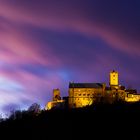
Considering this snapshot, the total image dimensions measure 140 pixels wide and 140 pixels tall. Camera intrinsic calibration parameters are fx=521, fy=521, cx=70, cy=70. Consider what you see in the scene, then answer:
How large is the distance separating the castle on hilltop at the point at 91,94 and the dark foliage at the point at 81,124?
71.2 ft

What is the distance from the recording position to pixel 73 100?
481 feet

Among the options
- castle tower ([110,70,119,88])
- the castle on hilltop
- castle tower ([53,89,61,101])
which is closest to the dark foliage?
the castle on hilltop

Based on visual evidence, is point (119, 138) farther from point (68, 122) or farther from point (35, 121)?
point (35, 121)

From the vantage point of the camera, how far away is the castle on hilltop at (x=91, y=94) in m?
144

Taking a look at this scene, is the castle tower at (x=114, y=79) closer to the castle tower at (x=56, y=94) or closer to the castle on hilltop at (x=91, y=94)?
the castle on hilltop at (x=91, y=94)

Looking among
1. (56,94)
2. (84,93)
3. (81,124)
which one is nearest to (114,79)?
(84,93)

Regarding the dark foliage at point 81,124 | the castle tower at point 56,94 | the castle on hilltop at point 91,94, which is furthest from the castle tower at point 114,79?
the dark foliage at point 81,124

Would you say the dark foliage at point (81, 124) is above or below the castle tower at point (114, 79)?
below

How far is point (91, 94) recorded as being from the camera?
14875 centimetres

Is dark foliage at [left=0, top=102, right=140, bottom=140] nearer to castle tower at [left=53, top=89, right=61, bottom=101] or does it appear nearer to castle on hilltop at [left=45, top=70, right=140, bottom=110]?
castle on hilltop at [left=45, top=70, right=140, bottom=110]

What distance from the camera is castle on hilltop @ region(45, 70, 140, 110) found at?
144m

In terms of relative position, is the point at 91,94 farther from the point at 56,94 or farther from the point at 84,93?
the point at 56,94

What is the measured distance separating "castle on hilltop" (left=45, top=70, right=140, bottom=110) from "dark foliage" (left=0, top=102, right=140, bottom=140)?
71.2 ft

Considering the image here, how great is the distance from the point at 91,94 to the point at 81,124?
1734 inches
